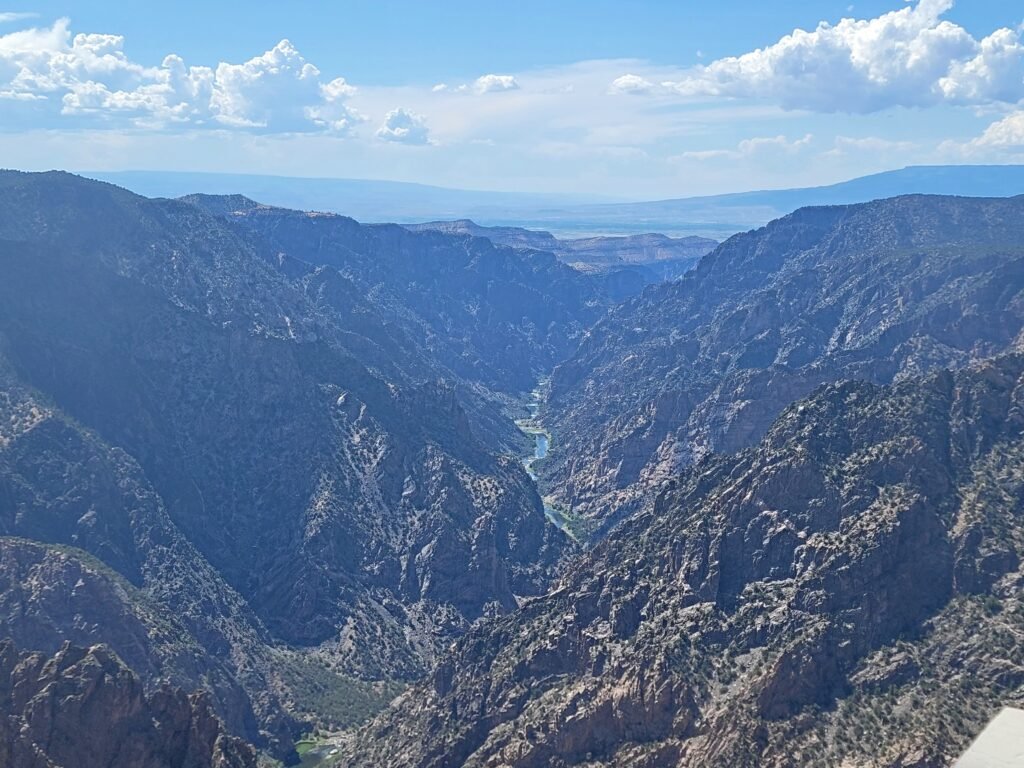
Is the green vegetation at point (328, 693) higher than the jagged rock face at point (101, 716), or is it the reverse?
the jagged rock face at point (101, 716)

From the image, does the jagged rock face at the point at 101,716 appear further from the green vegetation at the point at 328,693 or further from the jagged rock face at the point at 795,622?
the green vegetation at the point at 328,693

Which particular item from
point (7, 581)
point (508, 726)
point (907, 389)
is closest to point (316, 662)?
point (7, 581)

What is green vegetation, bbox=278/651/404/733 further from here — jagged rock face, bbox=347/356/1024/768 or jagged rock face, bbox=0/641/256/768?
jagged rock face, bbox=0/641/256/768

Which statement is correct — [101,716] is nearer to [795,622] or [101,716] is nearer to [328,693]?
[795,622]

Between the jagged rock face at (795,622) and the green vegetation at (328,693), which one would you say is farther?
the green vegetation at (328,693)

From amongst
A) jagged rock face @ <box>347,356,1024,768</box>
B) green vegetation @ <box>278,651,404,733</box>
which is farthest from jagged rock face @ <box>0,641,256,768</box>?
green vegetation @ <box>278,651,404,733</box>

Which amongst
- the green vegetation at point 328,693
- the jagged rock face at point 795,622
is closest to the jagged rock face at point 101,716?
the jagged rock face at point 795,622

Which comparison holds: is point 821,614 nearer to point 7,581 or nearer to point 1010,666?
point 1010,666
